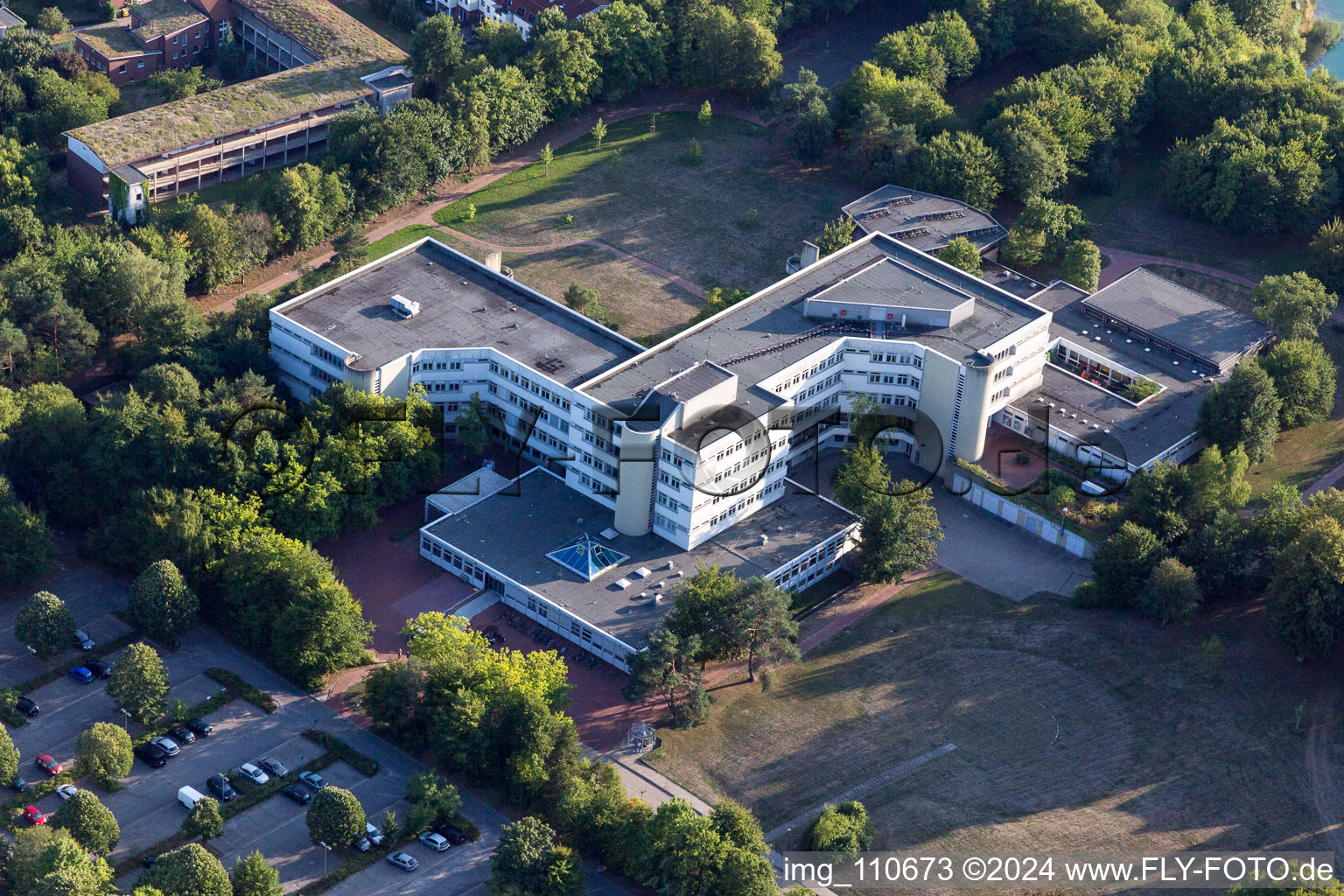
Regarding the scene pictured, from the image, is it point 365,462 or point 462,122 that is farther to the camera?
point 462,122

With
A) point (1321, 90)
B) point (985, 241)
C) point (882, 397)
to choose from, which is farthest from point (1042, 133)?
point (882, 397)

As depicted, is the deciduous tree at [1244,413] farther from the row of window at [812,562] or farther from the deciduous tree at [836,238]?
the deciduous tree at [836,238]

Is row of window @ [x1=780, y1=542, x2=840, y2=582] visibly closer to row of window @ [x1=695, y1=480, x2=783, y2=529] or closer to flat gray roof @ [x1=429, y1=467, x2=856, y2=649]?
flat gray roof @ [x1=429, y1=467, x2=856, y2=649]

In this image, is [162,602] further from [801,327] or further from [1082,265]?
[1082,265]

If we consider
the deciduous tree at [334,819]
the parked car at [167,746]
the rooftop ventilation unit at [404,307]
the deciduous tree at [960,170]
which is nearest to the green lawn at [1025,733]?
the deciduous tree at [334,819]

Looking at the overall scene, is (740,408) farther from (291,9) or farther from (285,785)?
(291,9)

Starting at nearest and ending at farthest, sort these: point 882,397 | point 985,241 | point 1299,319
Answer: point 882,397 → point 1299,319 → point 985,241
